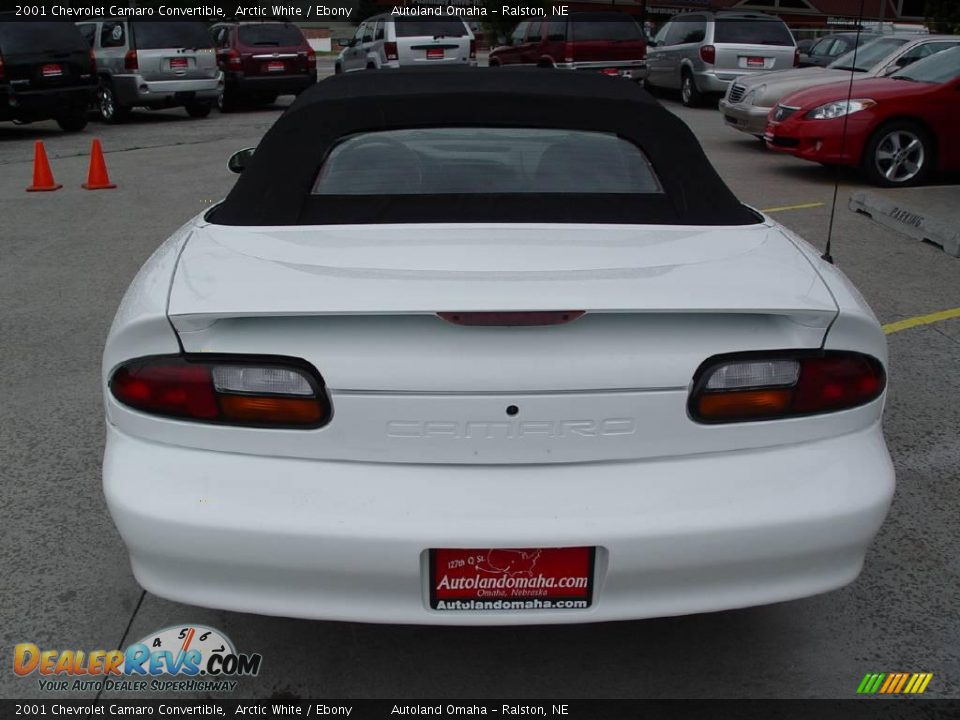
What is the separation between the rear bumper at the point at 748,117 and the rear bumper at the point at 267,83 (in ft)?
31.5

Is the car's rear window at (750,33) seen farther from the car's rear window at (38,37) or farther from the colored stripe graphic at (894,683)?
the colored stripe graphic at (894,683)

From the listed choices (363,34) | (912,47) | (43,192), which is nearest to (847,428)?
(43,192)

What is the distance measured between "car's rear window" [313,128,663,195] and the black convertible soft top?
0.13 feet

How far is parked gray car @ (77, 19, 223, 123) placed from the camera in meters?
17.6

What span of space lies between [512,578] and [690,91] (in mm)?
18633

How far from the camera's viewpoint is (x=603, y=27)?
20.9 metres

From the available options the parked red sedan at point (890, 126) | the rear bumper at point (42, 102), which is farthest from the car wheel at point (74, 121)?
the parked red sedan at point (890, 126)

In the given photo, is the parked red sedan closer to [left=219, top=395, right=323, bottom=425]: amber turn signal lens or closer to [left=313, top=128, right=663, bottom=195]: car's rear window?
[left=313, top=128, right=663, bottom=195]: car's rear window

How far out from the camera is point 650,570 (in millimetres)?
2309

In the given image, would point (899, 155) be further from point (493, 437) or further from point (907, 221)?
point (493, 437)

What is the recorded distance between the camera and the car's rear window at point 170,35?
58.2 ft

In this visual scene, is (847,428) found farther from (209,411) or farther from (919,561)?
(209,411)

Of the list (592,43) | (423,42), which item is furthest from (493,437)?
(423,42)

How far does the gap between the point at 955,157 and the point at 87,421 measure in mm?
9251
